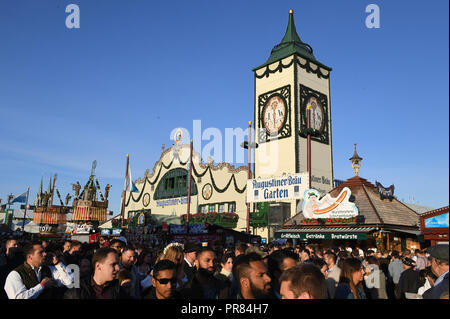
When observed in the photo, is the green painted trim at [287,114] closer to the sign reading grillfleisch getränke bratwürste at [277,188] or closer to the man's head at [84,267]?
the sign reading grillfleisch getränke bratwürste at [277,188]

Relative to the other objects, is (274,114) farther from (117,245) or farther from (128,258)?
(128,258)

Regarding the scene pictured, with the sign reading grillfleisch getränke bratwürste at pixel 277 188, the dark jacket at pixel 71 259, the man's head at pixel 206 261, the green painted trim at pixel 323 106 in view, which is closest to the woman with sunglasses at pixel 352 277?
the man's head at pixel 206 261

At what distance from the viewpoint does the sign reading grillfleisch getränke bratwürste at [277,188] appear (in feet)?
92.2

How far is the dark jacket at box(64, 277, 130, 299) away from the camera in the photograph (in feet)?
11.2

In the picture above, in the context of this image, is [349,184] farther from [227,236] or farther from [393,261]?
[393,261]

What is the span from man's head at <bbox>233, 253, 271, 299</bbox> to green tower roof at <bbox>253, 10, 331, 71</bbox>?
106 ft

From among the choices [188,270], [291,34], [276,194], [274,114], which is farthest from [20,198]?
[188,270]

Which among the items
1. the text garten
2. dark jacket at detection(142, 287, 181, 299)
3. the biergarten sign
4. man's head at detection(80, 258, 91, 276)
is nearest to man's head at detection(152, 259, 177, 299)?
dark jacket at detection(142, 287, 181, 299)

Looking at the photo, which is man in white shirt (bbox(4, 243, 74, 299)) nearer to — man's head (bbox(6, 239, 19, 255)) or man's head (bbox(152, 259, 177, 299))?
man's head (bbox(152, 259, 177, 299))

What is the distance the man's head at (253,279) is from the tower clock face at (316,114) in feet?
101

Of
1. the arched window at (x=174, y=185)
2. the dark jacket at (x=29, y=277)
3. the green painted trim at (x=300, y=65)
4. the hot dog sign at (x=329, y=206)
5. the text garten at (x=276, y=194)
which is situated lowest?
the dark jacket at (x=29, y=277)

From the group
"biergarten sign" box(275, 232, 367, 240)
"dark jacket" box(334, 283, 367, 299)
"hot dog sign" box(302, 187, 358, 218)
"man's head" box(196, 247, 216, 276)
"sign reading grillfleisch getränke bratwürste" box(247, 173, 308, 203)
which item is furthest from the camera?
"sign reading grillfleisch getränke bratwürste" box(247, 173, 308, 203)

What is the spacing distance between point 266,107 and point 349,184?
1320 cm
